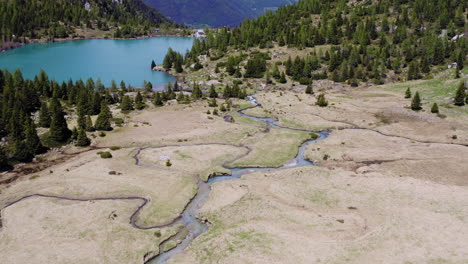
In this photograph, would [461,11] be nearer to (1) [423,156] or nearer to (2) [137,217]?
(1) [423,156]

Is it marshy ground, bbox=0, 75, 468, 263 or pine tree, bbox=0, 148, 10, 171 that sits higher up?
marshy ground, bbox=0, 75, 468, 263

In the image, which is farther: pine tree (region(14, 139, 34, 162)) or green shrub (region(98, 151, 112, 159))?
green shrub (region(98, 151, 112, 159))

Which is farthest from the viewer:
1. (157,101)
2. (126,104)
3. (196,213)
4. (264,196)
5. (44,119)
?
(157,101)

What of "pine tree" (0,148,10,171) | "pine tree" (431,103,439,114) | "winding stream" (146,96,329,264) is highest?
"pine tree" (431,103,439,114)

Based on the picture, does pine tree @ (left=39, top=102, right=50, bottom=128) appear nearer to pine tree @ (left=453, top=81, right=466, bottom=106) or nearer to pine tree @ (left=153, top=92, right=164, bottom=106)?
pine tree @ (left=153, top=92, right=164, bottom=106)

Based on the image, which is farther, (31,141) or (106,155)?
(31,141)

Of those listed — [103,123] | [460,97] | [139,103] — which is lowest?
[103,123]

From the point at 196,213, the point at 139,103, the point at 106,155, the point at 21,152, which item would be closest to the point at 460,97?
the point at 196,213

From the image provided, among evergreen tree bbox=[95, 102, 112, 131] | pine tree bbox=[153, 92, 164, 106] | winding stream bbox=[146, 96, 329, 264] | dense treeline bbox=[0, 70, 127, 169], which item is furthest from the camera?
pine tree bbox=[153, 92, 164, 106]

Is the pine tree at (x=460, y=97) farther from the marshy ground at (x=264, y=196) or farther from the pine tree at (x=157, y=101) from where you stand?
the pine tree at (x=157, y=101)

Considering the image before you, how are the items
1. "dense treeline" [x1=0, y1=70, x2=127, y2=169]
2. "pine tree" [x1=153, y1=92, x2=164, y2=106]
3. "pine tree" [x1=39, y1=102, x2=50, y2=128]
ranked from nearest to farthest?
"dense treeline" [x1=0, y1=70, x2=127, y2=169], "pine tree" [x1=39, y1=102, x2=50, y2=128], "pine tree" [x1=153, y1=92, x2=164, y2=106]

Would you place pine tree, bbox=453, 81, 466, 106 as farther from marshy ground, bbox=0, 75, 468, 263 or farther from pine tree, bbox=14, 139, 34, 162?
pine tree, bbox=14, 139, 34, 162

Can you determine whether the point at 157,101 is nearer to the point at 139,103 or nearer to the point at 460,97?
the point at 139,103

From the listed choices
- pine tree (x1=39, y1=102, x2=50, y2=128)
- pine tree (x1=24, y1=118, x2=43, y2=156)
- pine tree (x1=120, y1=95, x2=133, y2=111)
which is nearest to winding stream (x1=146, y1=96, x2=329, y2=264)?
pine tree (x1=24, y1=118, x2=43, y2=156)
